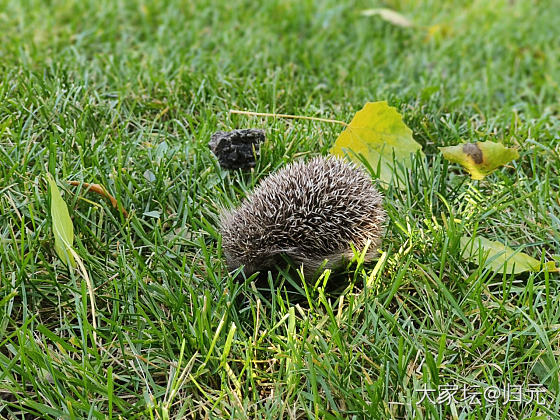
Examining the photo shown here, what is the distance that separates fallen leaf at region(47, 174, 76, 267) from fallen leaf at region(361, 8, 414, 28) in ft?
14.2

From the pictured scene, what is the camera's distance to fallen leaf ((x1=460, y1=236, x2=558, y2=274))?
2928 millimetres

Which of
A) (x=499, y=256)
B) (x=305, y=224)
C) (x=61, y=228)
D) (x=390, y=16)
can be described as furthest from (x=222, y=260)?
→ (x=390, y=16)

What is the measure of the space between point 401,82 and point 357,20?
1.44 meters

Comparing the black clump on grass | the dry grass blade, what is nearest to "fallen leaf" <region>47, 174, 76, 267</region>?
the dry grass blade

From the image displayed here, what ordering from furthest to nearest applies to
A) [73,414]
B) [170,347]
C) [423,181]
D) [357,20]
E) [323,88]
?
[357,20] → [323,88] → [423,181] → [170,347] → [73,414]

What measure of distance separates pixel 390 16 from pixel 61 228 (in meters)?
4.55

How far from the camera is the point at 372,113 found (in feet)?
11.8

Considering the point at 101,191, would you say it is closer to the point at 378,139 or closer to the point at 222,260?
the point at 222,260

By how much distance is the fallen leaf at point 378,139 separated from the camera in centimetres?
358

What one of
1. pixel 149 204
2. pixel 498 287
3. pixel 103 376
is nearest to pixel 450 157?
pixel 498 287

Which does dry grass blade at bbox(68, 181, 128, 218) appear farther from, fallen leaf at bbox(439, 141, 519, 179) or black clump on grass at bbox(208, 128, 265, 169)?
fallen leaf at bbox(439, 141, 519, 179)

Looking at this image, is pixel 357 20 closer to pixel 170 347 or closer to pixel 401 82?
pixel 401 82

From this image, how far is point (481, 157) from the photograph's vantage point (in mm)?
3438

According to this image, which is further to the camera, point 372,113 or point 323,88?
point 323,88
